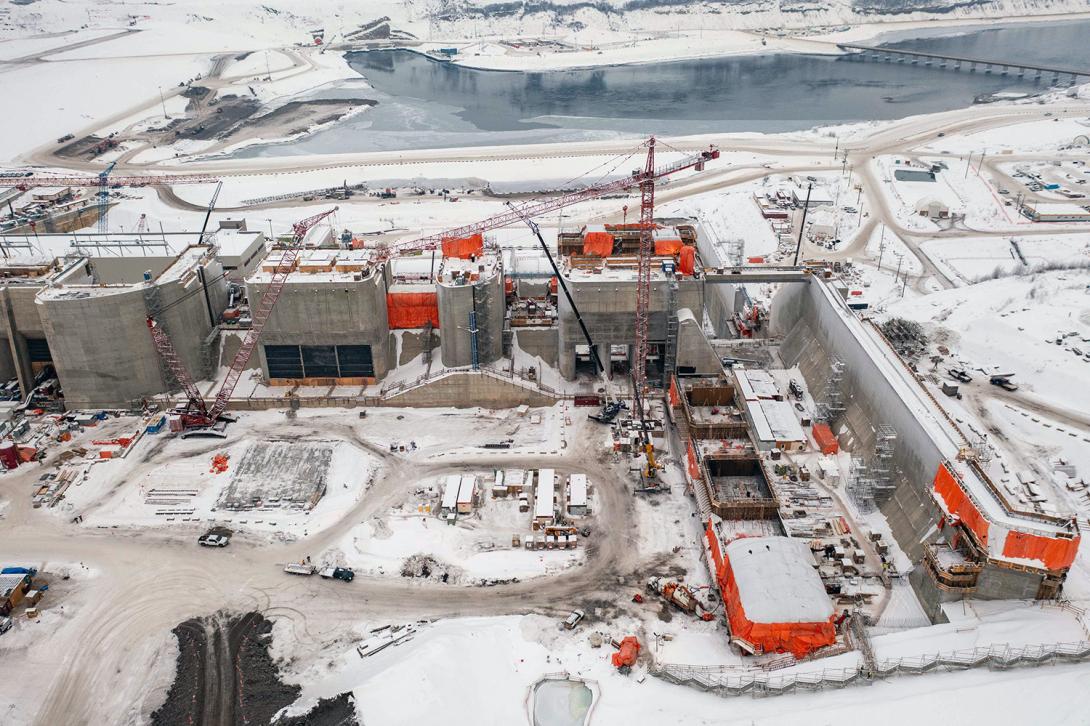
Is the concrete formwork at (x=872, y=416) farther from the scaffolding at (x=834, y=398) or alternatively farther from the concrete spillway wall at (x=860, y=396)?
the scaffolding at (x=834, y=398)

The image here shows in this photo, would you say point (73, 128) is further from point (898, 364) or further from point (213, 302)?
point (898, 364)

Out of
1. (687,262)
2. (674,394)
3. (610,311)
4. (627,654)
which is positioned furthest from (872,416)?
(627,654)

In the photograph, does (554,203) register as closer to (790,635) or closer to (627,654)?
(627,654)

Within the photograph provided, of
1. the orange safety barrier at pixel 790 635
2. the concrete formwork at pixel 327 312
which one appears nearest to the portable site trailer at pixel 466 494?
the concrete formwork at pixel 327 312

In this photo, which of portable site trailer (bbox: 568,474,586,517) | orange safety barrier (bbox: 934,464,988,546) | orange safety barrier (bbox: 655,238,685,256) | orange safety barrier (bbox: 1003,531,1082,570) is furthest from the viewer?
orange safety barrier (bbox: 655,238,685,256)

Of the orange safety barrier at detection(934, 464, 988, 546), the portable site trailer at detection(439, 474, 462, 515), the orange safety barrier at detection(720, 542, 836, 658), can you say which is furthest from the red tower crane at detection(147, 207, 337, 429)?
the orange safety barrier at detection(934, 464, 988, 546)

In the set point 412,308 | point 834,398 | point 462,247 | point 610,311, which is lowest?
point 834,398

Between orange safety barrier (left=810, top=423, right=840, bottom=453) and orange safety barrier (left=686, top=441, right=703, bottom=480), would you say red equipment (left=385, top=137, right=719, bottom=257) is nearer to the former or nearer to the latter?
orange safety barrier (left=686, top=441, right=703, bottom=480)

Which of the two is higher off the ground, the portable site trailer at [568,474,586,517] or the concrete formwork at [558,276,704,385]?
the concrete formwork at [558,276,704,385]
